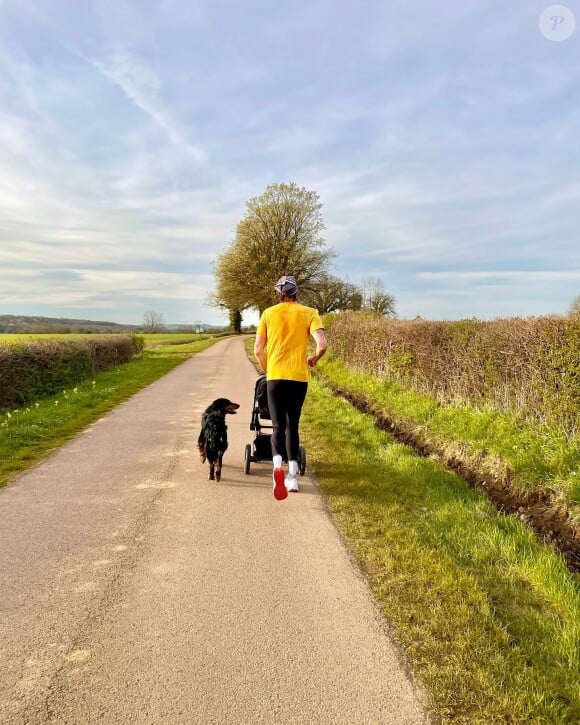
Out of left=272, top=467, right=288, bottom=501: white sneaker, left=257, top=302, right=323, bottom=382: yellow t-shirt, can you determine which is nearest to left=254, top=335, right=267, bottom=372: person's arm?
left=257, top=302, right=323, bottom=382: yellow t-shirt

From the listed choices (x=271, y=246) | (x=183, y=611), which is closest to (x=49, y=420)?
(x=183, y=611)

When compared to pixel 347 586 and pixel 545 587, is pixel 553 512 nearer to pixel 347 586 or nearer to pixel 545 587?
pixel 545 587

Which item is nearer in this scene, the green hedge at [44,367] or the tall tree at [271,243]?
the green hedge at [44,367]

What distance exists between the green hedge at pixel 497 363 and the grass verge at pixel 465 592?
1779 mm

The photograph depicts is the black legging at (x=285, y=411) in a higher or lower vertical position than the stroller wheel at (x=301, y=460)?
higher

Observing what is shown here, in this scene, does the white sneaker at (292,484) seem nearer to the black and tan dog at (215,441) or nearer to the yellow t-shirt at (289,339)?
the black and tan dog at (215,441)

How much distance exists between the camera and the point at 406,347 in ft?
36.1

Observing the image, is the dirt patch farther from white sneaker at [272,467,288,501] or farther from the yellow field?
the yellow field

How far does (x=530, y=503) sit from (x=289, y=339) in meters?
3.47

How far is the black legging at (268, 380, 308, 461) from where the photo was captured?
191 inches

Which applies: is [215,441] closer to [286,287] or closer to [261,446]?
[261,446]

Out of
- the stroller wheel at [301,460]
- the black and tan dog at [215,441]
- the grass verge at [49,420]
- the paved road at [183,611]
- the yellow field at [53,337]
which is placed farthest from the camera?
the yellow field at [53,337]

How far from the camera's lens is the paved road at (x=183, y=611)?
2.24 meters

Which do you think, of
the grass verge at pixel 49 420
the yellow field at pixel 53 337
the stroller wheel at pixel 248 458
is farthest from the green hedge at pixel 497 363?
the yellow field at pixel 53 337
